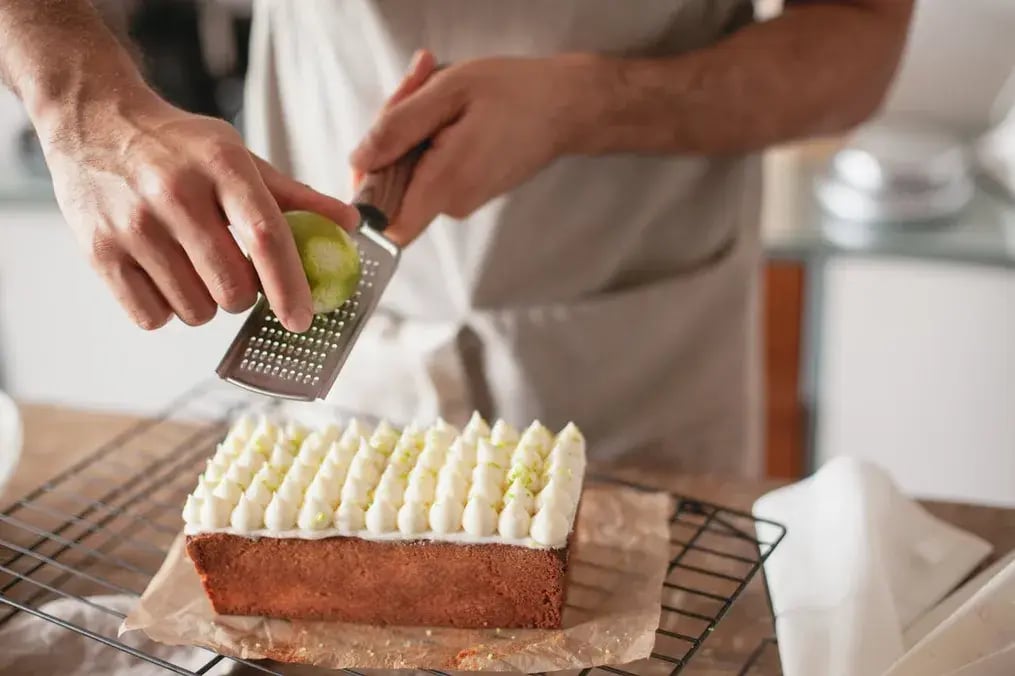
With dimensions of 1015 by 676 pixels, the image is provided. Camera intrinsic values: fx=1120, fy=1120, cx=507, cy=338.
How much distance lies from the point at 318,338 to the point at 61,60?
35 centimetres

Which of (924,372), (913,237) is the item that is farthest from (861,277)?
(924,372)

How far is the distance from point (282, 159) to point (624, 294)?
1.61 feet

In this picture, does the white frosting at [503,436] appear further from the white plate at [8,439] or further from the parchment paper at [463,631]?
the white plate at [8,439]

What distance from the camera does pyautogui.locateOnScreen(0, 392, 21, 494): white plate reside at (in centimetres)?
123

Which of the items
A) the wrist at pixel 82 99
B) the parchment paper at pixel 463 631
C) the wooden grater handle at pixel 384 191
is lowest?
the parchment paper at pixel 463 631

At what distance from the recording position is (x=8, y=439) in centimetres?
128

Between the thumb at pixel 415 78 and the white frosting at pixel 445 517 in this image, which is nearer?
the white frosting at pixel 445 517

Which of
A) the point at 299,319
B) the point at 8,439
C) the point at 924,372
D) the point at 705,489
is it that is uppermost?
the point at 299,319

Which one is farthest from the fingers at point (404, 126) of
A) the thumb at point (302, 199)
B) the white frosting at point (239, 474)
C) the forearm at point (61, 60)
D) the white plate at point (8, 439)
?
A: the white plate at point (8, 439)

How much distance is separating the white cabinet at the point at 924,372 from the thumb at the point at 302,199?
1.51 meters

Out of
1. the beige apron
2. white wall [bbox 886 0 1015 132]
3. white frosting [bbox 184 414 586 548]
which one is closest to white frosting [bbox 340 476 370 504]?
white frosting [bbox 184 414 586 548]

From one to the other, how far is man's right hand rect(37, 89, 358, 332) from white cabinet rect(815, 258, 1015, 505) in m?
1.57

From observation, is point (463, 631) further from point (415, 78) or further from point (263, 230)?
point (415, 78)

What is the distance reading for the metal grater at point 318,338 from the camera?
96 cm
